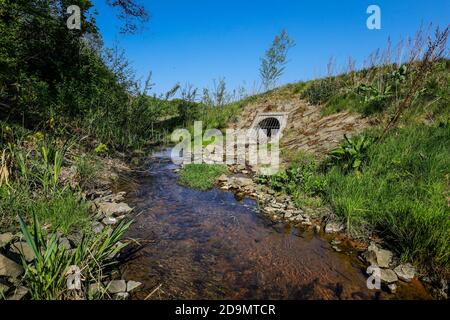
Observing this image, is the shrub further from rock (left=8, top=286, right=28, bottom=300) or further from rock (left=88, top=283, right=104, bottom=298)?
rock (left=8, top=286, right=28, bottom=300)

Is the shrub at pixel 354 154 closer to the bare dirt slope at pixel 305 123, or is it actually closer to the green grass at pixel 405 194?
the green grass at pixel 405 194

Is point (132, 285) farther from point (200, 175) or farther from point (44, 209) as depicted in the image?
point (200, 175)

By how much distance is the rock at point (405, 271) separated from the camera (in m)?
2.91

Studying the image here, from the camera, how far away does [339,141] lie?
275 inches

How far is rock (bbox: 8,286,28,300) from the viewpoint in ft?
6.54

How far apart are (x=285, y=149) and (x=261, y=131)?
153 inches

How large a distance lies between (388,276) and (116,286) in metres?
3.20

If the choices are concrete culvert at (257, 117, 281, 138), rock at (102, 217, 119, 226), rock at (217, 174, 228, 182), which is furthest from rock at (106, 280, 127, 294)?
concrete culvert at (257, 117, 281, 138)

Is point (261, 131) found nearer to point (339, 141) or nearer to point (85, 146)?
point (339, 141)

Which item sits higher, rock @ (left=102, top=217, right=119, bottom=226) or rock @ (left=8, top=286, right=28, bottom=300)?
rock @ (left=102, top=217, right=119, bottom=226)

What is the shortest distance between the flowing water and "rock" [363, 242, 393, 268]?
151mm

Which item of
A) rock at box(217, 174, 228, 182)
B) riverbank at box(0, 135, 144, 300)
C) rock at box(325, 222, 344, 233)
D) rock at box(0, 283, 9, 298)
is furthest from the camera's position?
rock at box(217, 174, 228, 182)
